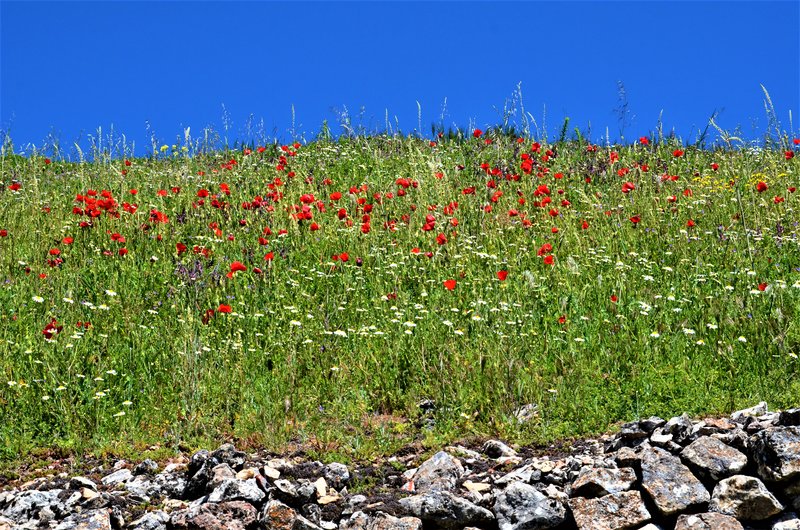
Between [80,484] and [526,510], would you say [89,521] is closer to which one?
[80,484]

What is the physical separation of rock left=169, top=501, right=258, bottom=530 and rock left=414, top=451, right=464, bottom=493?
3.03 feet

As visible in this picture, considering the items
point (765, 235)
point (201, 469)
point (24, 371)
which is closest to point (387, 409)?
point (201, 469)

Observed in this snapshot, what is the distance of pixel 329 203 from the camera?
1172 centimetres

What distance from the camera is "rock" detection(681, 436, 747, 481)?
14.8 feet

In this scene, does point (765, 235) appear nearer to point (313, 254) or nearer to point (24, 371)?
point (313, 254)

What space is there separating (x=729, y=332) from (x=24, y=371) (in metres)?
5.41

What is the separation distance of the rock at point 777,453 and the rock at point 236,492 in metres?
2.56

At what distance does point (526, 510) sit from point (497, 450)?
98 cm

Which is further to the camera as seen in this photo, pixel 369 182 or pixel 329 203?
pixel 369 182

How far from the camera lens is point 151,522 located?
4.45 m

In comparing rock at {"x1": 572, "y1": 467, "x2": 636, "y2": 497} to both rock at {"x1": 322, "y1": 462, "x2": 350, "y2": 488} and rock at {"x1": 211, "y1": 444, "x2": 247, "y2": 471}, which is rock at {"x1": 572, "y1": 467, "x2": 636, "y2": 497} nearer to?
rock at {"x1": 322, "y1": 462, "x2": 350, "y2": 488}

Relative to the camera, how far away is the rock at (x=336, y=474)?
4.91 m

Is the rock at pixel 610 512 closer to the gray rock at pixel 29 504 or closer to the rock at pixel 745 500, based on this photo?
the rock at pixel 745 500

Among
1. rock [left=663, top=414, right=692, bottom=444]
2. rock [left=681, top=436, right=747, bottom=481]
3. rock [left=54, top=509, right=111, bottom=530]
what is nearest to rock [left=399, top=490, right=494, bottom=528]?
rock [left=681, top=436, right=747, bottom=481]
